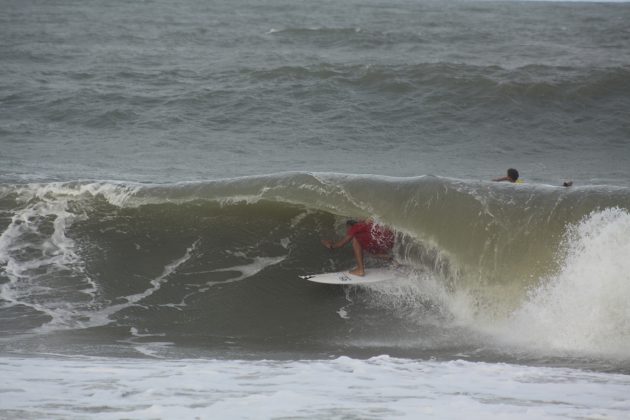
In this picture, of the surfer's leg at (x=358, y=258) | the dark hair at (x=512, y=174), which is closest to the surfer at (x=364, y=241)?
the surfer's leg at (x=358, y=258)

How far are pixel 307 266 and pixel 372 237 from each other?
107 cm

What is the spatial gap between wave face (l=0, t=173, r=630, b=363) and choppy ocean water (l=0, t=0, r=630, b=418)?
3 cm

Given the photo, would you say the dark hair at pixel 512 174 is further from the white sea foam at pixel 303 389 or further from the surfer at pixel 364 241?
the white sea foam at pixel 303 389

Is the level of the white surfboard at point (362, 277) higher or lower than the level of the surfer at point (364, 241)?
lower

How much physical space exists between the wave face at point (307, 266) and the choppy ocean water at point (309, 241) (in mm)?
28

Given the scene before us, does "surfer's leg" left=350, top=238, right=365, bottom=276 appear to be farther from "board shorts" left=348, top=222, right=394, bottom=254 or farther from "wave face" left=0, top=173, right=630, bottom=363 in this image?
"wave face" left=0, top=173, right=630, bottom=363

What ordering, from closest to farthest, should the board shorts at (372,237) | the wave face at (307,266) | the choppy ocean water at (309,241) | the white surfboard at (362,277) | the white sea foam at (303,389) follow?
the white sea foam at (303,389), the choppy ocean water at (309,241), the wave face at (307,266), the white surfboard at (362,277), the board shorts at (372,237)

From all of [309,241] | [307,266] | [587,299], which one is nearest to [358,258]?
[307,266]

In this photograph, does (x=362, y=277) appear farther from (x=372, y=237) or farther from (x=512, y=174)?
(x=512, y=174)

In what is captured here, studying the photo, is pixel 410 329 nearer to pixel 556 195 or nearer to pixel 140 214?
pixel 556 195

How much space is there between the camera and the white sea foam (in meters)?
5.07

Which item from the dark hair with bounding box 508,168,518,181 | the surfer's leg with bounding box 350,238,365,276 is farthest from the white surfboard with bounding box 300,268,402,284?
the dark hair with bounding box 508,168,518,181

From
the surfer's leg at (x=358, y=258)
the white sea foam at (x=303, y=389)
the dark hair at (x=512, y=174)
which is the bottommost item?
the white sea foam at (x=303, y=389)

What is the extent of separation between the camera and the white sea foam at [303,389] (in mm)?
5070
